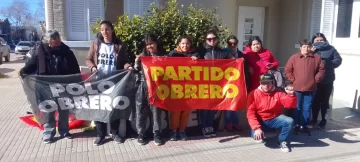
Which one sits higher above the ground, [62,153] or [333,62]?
[333,62]

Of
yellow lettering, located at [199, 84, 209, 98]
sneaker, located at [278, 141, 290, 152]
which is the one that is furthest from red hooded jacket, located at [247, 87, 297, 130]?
yellow lettering, located at [199, 84, 209, 98]

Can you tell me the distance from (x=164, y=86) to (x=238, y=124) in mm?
1467

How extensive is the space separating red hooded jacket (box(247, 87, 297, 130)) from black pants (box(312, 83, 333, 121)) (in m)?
1.32

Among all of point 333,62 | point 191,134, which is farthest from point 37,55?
point 333,62

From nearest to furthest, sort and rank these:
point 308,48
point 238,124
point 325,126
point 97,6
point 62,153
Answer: point 62,153
point 308,48
point 238,124
point 325,126
point 97,6

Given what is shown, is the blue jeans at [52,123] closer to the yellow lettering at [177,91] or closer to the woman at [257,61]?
the yellow lettering at [177,91]

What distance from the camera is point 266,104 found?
438 centimetres

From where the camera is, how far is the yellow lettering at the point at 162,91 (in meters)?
4.49

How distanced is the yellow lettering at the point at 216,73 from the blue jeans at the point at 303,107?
1.29 m

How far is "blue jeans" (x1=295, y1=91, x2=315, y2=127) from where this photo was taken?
4.96 m

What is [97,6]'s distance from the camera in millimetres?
7426

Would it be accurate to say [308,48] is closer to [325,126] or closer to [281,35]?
[325,126]

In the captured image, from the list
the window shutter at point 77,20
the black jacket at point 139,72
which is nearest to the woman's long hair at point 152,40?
the black jacket at point 139,72

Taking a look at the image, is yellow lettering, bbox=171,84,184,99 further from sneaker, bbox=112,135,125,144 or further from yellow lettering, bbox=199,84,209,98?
sneaker, bbox=112,135,125,144
